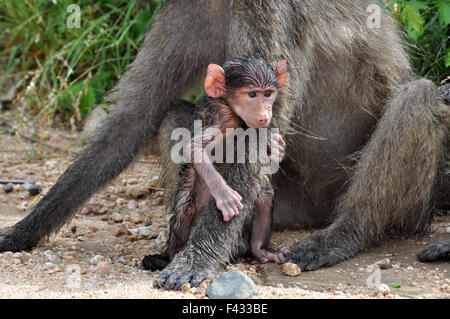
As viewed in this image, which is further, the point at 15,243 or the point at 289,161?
the point at 289,161

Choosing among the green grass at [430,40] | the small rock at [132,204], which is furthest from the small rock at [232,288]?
the green grass at [430,40]

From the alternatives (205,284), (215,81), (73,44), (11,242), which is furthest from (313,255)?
(73,44)

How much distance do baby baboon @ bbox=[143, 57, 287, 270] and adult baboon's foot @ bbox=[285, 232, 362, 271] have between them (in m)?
0.10

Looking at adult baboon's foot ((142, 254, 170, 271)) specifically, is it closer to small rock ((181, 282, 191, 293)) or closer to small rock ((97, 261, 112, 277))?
small rock ((97, 261, 112, 277))

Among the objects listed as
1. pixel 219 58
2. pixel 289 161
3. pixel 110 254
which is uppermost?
pixel 219 58

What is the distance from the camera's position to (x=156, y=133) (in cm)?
396

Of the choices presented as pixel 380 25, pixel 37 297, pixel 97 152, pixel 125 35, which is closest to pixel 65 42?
pixel 125 35

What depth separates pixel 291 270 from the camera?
3.47 meters

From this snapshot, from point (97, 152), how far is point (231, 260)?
910 mm

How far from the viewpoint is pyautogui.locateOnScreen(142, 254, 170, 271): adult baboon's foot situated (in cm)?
352

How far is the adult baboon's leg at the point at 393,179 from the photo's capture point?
365 centimetres

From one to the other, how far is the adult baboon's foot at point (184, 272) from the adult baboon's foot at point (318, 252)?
507 millimetres

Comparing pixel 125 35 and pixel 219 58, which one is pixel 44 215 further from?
pixel 125 35
